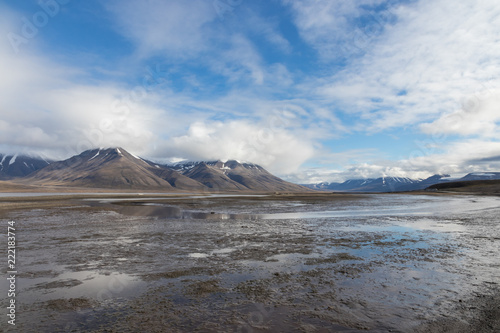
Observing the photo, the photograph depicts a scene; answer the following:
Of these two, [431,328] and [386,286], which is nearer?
[431,328]

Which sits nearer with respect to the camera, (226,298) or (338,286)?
(226,298)

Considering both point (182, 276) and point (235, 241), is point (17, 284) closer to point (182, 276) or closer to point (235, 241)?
point (182, 276)

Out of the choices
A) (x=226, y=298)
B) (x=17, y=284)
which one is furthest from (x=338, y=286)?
(x=17, y=284)

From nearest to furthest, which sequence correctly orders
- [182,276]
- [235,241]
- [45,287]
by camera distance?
[45,287]
[182,276]
[235,241]

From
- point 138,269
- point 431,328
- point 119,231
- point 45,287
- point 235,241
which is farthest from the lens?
point 119,231

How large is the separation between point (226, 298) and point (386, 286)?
681cm

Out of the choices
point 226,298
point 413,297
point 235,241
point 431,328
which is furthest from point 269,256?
point 431,328

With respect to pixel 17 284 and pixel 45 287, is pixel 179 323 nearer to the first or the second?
pixel 45 287

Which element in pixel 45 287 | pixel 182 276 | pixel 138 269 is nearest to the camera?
pixel 45 287

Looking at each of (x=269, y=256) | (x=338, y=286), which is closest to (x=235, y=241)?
(x=269, y=256)

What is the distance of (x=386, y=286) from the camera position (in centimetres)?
1107

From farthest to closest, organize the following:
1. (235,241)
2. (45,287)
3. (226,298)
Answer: (235,241), (45,287), (226,298)

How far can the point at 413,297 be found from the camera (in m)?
9.90

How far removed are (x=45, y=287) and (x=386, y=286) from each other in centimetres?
1430
